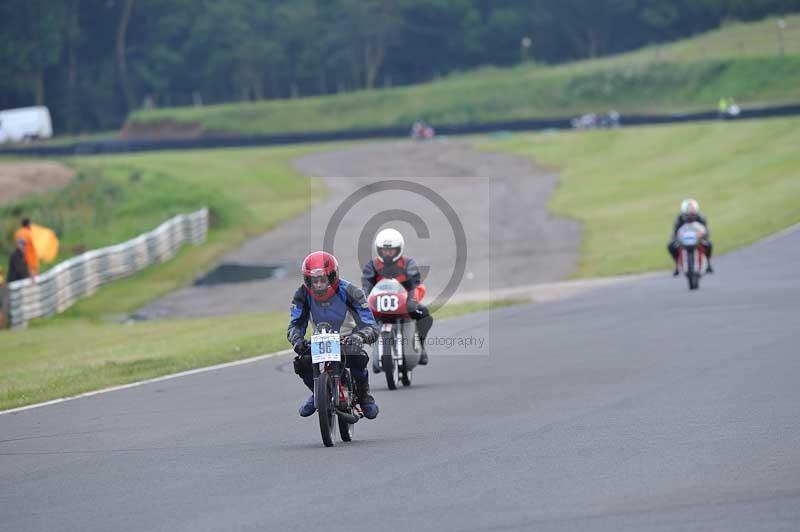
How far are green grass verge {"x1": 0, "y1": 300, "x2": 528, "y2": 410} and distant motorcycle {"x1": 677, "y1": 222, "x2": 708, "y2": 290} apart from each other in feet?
10.9

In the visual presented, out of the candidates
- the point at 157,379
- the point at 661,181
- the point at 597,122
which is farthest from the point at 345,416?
the point at 597,122

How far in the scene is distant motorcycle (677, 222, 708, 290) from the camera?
2439 centimetres

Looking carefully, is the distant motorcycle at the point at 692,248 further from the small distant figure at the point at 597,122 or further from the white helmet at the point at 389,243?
the small distant figure at the point at 597,122

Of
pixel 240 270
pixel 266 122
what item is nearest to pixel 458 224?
pixel 240 270

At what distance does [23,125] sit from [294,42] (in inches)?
1196

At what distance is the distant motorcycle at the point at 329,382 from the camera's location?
11.3 meters

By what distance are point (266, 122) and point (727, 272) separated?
78.2m

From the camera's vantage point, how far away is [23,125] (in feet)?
325

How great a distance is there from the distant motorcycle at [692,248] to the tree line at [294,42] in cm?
9377

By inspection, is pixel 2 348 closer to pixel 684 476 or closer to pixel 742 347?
pixel 742 347

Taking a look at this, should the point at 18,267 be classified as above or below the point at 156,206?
below

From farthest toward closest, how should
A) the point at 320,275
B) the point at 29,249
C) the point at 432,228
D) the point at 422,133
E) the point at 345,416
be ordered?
the point at 422,133, the point at 432,228, the point at 29,249, the point at 345,416, the point at 320,275

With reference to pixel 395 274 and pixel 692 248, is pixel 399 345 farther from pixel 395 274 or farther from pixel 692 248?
pixel 692 248

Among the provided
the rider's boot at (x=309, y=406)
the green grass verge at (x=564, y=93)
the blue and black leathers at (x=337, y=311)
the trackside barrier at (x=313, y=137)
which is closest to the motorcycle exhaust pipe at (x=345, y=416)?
the rider's boot at (x=309, y=406)
